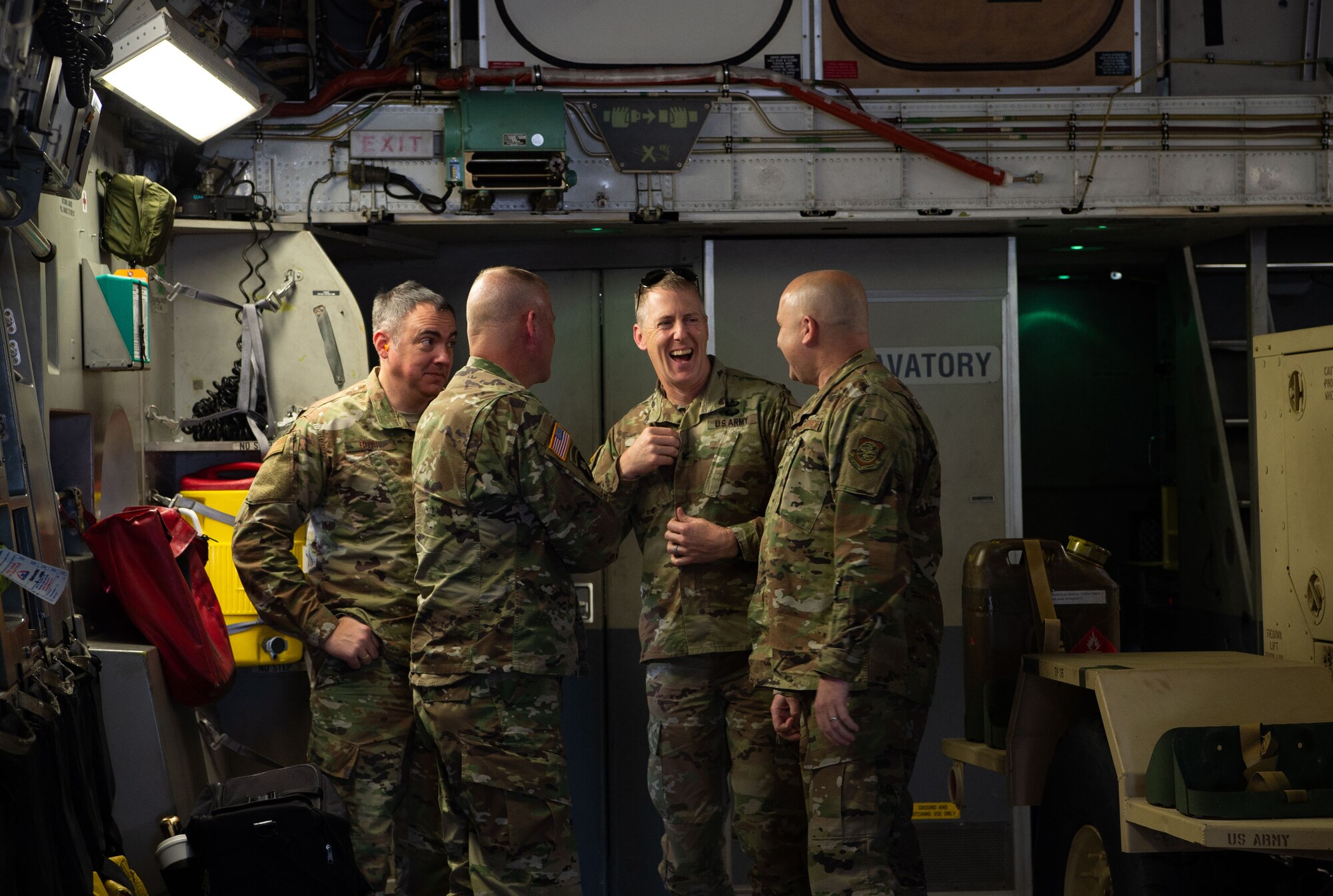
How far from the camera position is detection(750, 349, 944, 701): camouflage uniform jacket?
2.92m

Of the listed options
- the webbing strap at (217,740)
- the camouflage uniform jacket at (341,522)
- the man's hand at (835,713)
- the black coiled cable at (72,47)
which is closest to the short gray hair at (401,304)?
the camouflage uniform jacket at (341,522)

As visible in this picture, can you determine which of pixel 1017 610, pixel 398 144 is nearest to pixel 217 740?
pixel 398 144

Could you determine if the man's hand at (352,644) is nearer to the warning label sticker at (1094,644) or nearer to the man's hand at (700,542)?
the man's hand at (700,542)

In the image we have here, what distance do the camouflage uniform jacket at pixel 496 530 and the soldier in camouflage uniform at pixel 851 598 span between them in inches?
22.3

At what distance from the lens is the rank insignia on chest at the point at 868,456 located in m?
2.95

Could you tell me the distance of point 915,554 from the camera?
3.13 m

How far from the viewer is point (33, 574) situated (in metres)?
2.72

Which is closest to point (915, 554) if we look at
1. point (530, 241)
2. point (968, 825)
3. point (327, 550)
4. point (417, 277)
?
point (327, 550)

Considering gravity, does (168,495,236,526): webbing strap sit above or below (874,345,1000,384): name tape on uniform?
below

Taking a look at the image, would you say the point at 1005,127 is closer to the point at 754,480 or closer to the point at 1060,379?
the point at 754,480

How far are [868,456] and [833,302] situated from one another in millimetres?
555

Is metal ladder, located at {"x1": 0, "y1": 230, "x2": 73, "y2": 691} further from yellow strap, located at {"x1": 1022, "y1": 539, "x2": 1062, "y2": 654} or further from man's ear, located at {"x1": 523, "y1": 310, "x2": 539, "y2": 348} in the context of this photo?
yellow strap, located at {"x1": 1022, "y1": 539, "x2": 1062, "y2": 654}

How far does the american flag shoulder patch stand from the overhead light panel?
1.77 metres

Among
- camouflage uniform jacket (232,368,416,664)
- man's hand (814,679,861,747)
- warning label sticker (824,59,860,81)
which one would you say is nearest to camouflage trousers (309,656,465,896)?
camouflage uniform jacket (232,368,416,664)
